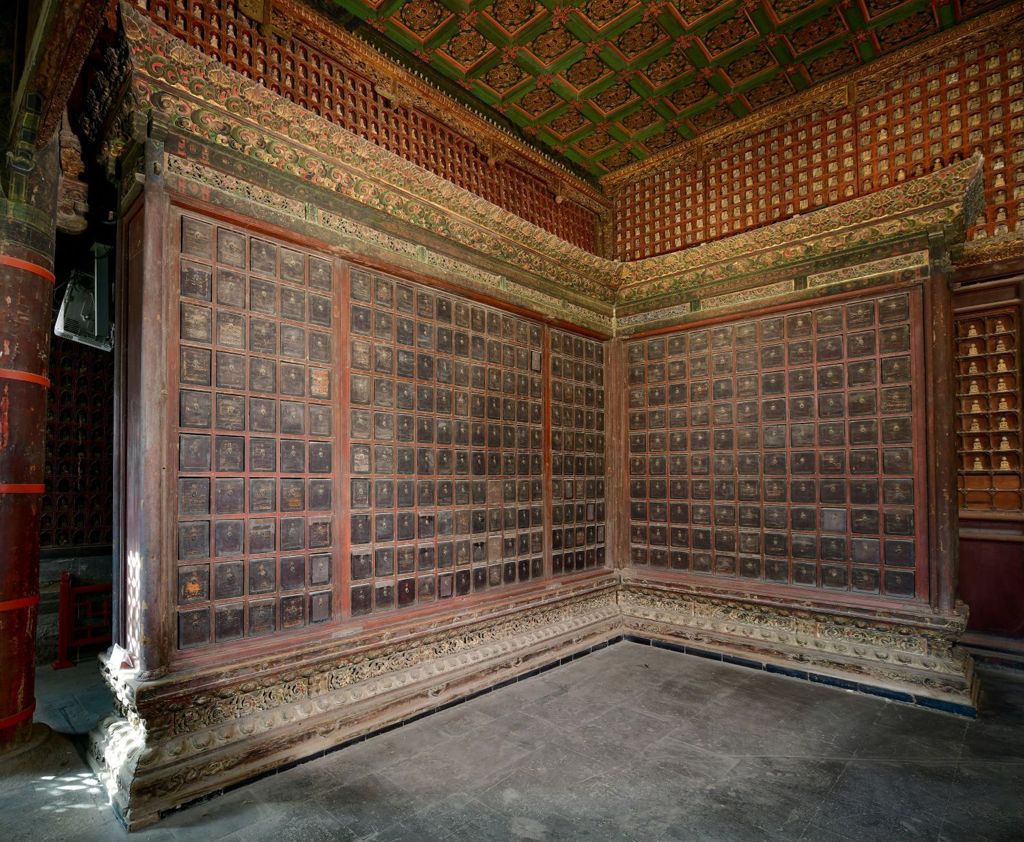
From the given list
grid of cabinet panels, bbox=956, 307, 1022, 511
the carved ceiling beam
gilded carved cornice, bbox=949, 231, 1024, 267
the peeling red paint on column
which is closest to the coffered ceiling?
gilded carved cornice, bbox=949, 231, 1024, 267

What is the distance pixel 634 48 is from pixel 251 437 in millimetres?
5164

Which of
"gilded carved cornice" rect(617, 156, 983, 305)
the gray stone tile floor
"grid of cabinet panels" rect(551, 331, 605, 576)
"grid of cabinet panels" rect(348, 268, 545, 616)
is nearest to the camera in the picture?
the gray stone tile floor

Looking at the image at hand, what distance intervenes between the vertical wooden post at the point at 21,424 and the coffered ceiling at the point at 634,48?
2957 mm

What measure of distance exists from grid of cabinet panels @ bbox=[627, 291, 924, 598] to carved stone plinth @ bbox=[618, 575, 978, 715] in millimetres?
313

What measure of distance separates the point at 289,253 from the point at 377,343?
3.32 ft

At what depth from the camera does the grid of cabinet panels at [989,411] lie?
6047 mm

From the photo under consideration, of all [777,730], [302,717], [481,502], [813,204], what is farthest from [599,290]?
[302,717]

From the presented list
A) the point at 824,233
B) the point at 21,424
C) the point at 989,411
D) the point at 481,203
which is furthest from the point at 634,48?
the point at 21,424

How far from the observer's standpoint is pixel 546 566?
6.60 m

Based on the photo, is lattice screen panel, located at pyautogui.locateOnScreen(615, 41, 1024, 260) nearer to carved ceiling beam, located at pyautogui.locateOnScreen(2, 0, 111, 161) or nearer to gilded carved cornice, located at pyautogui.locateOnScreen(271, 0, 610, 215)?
gilded carved cornice, located at pyautogui.locateOnScreen(271, 0, 610, 215)

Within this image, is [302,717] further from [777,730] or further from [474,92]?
[474,92]

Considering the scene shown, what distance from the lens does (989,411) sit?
6121mm

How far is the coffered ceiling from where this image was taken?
5.09 m

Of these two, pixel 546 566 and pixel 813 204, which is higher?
pixel 813 204
